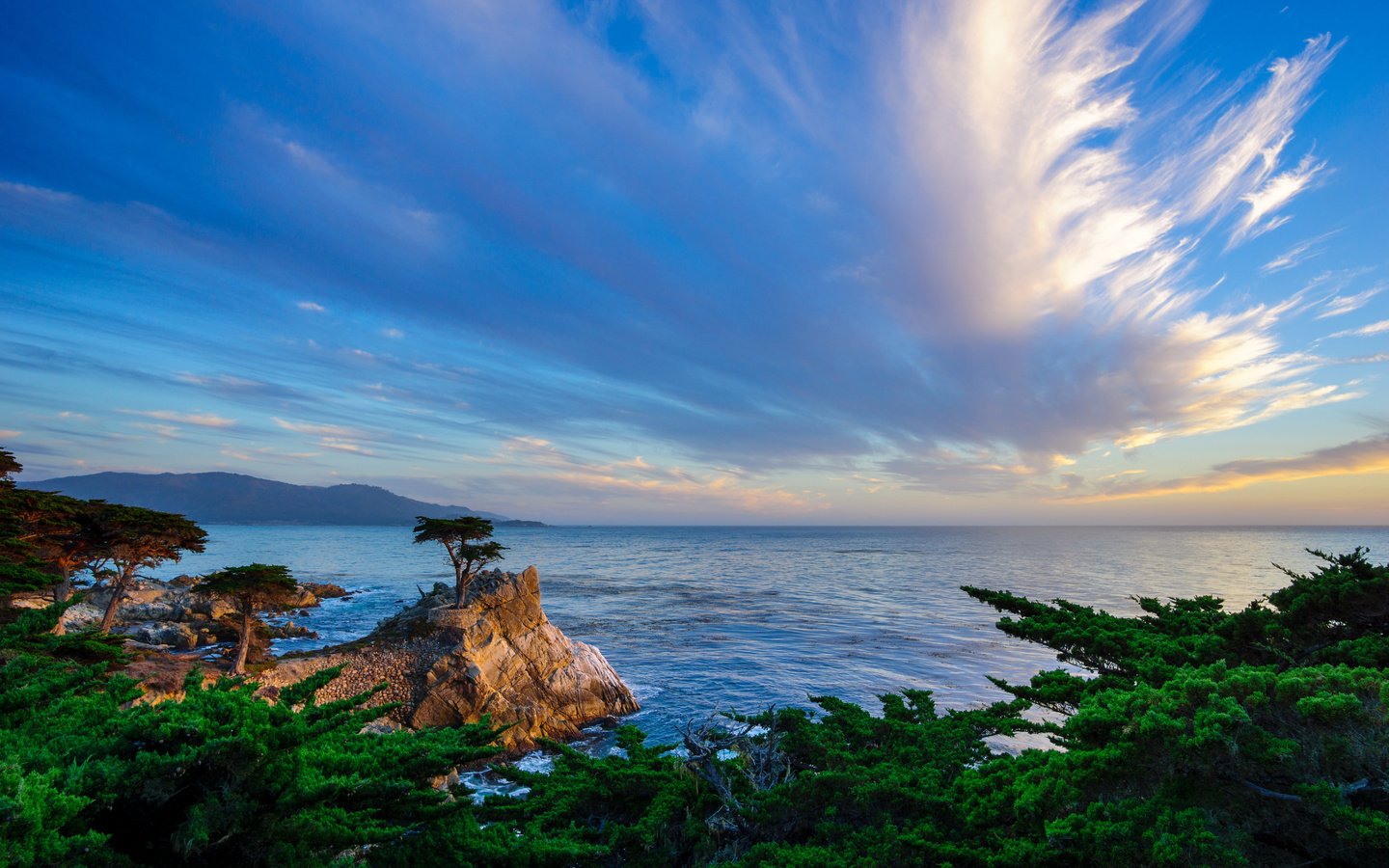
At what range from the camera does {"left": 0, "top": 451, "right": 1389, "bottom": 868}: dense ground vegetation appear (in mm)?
3949

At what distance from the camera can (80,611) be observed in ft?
87.9

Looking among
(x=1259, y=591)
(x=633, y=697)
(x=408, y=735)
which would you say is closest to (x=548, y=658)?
(x=633, y=697)

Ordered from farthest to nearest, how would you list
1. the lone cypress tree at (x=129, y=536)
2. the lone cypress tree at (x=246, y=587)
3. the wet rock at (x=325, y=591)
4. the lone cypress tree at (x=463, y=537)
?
1. the wet rock at (x=325, y=591)
2. the lone cypress tree at (x=463, y=537)
3. the lone cypress tree at (x=129, y=536)
4. the lone cypress tree at (x=246, y=587)

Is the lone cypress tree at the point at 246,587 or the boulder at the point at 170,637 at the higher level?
the lone cypress tree at the point at 246,587

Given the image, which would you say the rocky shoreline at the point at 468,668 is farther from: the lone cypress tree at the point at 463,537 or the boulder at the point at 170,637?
the lone cypress tree at the point at 463,537

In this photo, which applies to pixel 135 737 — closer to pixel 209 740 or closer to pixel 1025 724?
pixel 209 740

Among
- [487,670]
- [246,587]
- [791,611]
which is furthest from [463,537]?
[791,611]

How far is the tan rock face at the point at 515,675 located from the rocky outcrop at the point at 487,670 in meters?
0.03

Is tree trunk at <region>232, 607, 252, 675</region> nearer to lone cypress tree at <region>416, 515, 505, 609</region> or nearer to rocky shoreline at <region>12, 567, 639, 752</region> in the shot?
rocky shoreline at <region>12, 567, 639, 752</region>

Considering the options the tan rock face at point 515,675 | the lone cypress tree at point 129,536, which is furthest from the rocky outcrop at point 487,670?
the lone cypress tree at point 129,536

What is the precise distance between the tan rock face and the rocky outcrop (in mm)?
31

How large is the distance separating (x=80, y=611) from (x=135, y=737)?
116ft

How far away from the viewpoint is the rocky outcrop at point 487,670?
1678 cm

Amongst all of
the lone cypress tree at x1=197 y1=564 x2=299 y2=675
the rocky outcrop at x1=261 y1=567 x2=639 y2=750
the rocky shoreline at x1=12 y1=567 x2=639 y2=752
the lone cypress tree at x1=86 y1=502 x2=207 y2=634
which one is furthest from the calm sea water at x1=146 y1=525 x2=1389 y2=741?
the lone cypress tree at x1=197 y1=564 x2=299 y2=675
